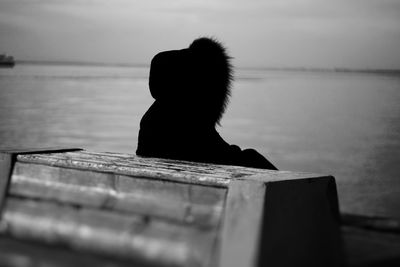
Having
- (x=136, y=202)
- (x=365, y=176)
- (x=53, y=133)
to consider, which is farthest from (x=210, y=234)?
(x=53, y=133)

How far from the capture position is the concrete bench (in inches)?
78.1

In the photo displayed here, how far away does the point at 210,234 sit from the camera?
6.64 ft

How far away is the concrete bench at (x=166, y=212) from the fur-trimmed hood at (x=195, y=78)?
19.9 inches

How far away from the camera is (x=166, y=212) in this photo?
214 centimetres

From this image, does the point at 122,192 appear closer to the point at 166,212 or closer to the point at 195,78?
the point at 166,212

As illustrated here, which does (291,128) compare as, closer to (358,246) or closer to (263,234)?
(358,246)

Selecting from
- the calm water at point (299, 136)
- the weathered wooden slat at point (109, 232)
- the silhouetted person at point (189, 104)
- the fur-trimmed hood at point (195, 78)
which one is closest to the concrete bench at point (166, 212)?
the weathered wooden slat at point (109, 232)

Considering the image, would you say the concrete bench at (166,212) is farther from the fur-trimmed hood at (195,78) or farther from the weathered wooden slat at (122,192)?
the fur-trimmed hood at (195,78)

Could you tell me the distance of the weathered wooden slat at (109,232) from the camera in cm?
204

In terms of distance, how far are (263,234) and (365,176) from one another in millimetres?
6303

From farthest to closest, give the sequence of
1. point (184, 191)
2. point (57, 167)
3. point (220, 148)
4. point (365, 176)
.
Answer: point (365, 176) → point (220, 148) → point (57, 167) → point (184, 191)

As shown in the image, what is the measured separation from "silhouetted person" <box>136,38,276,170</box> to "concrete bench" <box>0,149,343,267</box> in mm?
344

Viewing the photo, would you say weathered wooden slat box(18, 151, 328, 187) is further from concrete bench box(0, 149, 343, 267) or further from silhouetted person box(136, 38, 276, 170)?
silhouetted person box(136, 38, 276, 170)

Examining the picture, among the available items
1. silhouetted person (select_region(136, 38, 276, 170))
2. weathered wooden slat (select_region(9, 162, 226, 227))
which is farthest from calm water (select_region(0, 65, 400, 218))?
weathered wooden slat (select_region(9, 162, 226, 227))
